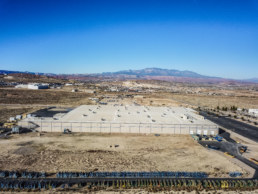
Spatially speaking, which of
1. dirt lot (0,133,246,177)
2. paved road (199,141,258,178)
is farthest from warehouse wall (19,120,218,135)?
paved road (199,141,258,178)

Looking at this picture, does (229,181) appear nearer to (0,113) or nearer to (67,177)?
(67,177)

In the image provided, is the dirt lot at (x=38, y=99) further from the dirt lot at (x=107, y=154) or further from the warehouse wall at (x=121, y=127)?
the dirt lot at (x=107, y=154)

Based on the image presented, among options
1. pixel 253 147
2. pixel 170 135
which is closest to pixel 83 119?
pixel 170 135

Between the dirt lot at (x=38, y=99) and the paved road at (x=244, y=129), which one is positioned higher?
the dirt lot at (x=38, y=99)

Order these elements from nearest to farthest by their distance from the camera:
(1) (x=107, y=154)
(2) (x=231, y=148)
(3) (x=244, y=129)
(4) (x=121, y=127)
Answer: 1. (1) (x=107, y=154)
2. (2) (x=231, y=148)
3. (4) (x=121, y=127)
4. (3) (x=244, y=129)

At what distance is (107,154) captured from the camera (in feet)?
117

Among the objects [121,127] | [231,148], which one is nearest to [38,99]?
[121,127]

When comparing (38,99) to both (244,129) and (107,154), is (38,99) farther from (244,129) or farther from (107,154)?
(244,129)

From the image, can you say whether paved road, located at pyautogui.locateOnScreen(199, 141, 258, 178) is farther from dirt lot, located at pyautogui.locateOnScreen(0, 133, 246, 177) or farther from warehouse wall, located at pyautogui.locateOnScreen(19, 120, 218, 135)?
warehouse wall, located at pyautogui.locateOnScreen(19, 120, 218, 135)

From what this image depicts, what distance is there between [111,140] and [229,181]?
24789mm

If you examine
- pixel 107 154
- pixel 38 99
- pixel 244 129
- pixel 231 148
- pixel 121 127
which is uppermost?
pixel 38 99

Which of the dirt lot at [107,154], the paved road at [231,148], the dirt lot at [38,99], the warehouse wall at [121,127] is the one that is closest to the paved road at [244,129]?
the paved road at [231,148]

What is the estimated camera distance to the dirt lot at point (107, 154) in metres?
30.6

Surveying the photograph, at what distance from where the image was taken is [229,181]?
27156 mm
